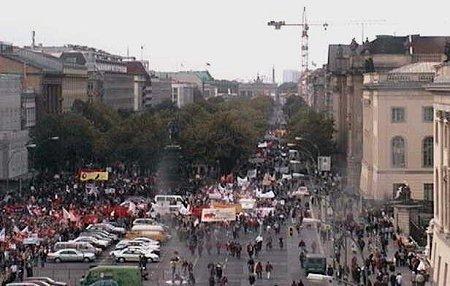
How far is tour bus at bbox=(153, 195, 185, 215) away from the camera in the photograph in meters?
68.2

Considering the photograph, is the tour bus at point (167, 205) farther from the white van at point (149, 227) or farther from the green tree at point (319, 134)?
the green tree at point (319, 134)

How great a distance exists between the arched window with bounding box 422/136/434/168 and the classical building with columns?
25.1 m

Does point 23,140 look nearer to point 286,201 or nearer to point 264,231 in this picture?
point 286,201

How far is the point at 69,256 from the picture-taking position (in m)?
55.8

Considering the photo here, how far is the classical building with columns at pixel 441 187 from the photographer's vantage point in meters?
45.2

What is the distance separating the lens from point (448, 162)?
1838 inches

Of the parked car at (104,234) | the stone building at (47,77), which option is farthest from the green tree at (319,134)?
the parked car at (104,234)

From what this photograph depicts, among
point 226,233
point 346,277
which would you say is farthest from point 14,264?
point 226,233

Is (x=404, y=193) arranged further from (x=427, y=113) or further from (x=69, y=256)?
(x=69, y=256)

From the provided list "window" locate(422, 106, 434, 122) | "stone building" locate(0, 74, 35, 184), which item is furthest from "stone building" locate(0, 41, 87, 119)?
"window" locate(422, 106, 434, 122)

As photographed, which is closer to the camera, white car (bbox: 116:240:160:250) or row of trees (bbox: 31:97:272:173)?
white car (bbox: 116:240:160:250)

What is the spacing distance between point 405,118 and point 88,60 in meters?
120

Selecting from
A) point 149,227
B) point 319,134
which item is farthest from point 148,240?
point 319,134

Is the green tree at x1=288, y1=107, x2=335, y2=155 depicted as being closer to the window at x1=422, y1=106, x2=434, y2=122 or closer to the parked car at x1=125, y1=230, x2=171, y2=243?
the window at x1=422, y1=106, x2=434, y2=122
